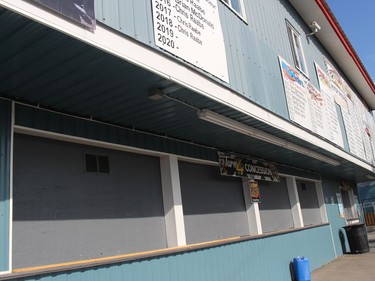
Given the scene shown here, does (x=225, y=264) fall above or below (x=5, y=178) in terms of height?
below

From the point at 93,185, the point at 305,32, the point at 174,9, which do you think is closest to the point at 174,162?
the point at 93,185

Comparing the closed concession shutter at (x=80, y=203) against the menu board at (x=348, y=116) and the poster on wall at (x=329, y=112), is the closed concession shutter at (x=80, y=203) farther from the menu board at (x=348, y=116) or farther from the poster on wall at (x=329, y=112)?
the menu board at (x=348, y=116)

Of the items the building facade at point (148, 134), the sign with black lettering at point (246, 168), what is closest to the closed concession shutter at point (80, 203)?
the building facade at point (148, 134)

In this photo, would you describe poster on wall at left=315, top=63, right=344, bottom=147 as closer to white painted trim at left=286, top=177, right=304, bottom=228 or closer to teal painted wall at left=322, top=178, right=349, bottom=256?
white painted trim at left=286, top=177, right=304, bottom=228

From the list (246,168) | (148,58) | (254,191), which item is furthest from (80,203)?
(254,191)

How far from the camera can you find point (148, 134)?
7035 millimetres

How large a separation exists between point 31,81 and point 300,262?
813 cm

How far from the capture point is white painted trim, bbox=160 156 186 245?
7102mm

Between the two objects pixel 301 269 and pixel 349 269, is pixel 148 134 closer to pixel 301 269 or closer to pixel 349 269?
pixel 301 269

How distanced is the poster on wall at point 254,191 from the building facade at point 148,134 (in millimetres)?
53

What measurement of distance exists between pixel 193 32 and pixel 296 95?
4.70 m

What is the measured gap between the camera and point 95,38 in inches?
146

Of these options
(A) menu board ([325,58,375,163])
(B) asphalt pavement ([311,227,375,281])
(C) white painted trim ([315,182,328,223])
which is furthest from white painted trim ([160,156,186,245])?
(C) white painted trim ([315,182,328,223])

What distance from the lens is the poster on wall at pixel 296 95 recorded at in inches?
351
